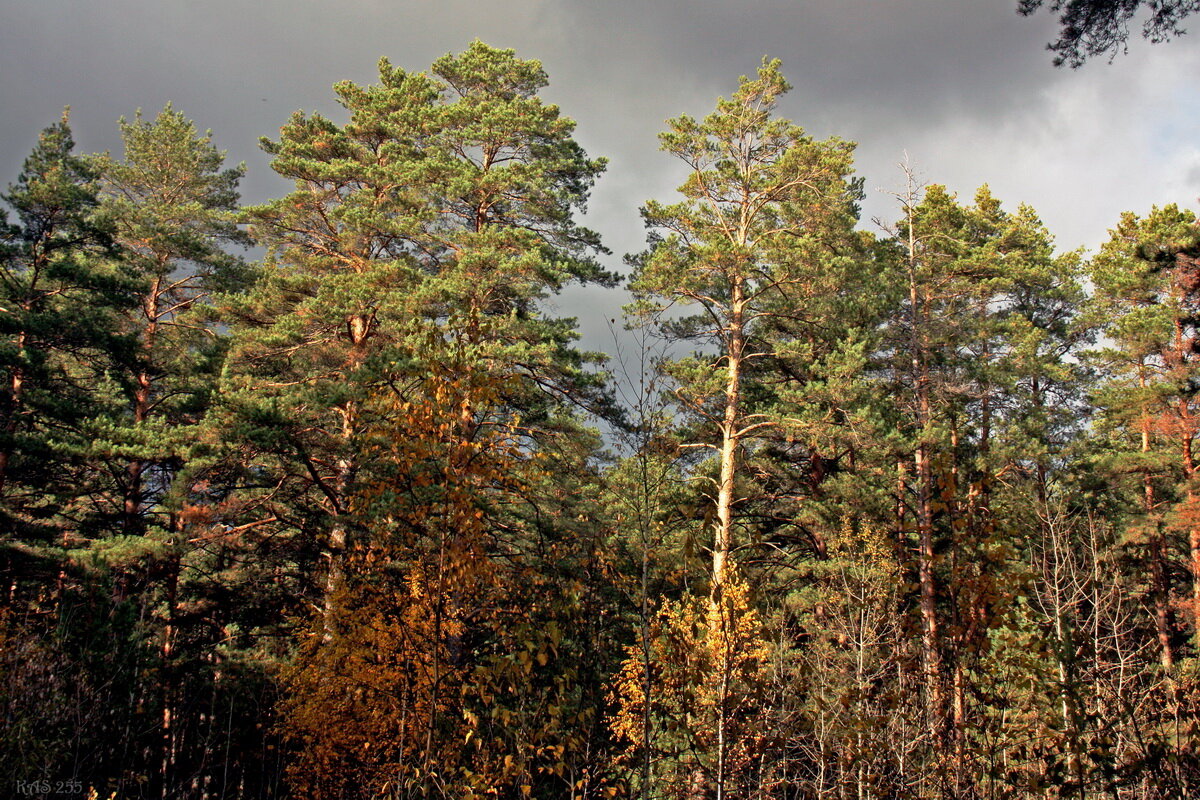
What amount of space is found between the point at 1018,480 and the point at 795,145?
8.69m

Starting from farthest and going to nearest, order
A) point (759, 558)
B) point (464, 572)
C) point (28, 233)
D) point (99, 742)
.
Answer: point (759, 558) < point (28, 233) < point (99, 742) < point (464, 572)

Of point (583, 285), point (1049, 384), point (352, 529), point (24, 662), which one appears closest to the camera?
point (24, 662)

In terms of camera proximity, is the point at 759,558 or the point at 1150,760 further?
the point at 759,558

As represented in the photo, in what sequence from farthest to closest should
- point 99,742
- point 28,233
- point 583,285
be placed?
point 583,285
point 28,233
point 99,742

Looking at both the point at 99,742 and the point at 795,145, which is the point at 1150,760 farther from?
the point at 795,145

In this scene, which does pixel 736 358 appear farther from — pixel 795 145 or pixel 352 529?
pixel 352 529

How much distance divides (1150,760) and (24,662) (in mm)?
7899

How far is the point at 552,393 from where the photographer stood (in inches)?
508

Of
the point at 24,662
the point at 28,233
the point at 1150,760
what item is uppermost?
the point at 28,233

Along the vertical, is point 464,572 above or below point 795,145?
below

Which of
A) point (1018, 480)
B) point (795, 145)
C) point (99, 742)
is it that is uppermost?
point (795, 145)

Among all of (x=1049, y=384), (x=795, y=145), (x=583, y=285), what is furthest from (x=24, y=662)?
(x=1049, y=384)

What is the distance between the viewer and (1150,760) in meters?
2.70

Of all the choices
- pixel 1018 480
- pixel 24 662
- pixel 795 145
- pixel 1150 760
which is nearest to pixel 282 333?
pixel 24 662
